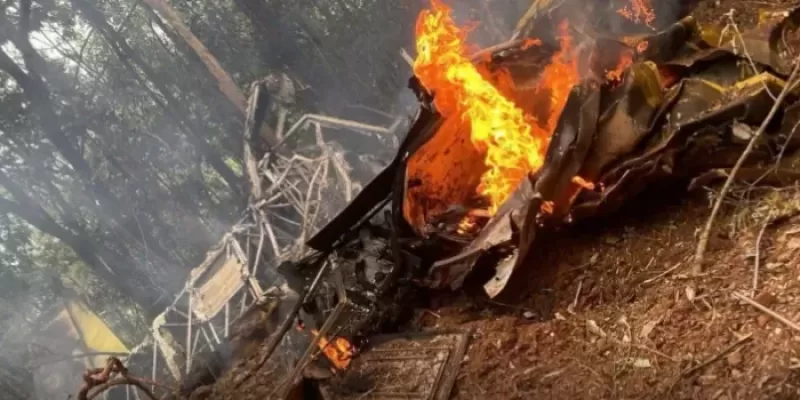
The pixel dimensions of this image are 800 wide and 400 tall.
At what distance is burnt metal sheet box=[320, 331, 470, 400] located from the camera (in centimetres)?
491

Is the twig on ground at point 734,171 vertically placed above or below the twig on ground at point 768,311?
above

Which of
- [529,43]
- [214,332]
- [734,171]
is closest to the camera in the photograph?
[734,171]

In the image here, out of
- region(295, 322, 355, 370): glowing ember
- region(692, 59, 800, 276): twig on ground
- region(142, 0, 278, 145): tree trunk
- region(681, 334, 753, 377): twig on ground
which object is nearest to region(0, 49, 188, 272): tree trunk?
region(142, 0, 278, 145): tree trunk

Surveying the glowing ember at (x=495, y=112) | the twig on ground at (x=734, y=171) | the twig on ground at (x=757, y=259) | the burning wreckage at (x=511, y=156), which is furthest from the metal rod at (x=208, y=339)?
the twig on ground at (x=757, y=259)

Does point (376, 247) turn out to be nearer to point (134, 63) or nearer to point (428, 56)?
point (428, 56)

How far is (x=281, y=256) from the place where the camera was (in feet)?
26.0

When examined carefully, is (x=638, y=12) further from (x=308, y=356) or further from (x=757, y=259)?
(x=308, y=356)

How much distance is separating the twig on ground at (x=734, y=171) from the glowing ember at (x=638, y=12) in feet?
6.07

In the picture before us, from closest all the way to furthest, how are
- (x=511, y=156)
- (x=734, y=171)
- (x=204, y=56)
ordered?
1. (x=734, y=171)
2. (x=511, y=156)
3. (x=204, y=56)

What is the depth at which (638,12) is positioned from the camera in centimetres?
589

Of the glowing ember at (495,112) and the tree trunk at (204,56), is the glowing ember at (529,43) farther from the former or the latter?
the tree trunk at (204,56)

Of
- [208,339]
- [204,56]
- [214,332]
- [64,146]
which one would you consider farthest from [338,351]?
[64,146]

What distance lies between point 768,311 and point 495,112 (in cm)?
291

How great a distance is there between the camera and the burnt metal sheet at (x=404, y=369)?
4914mm
